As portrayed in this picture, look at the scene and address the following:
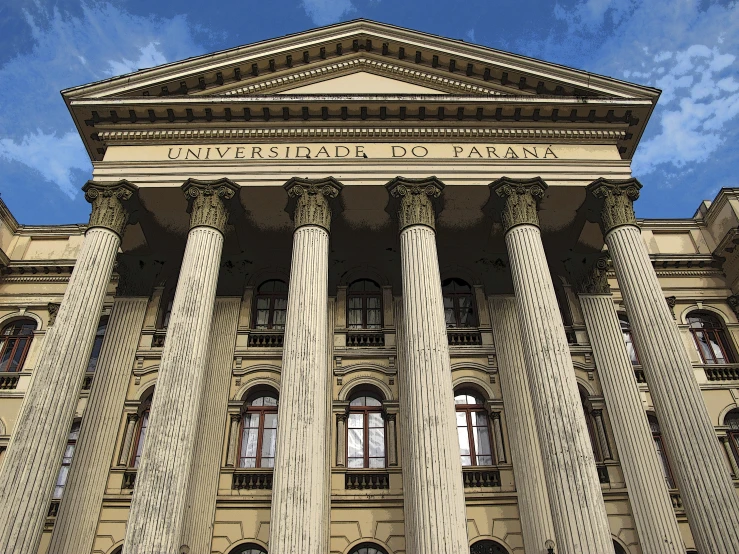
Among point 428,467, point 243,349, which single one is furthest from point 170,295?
point 428,467

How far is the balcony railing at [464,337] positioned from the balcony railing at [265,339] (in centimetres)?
512

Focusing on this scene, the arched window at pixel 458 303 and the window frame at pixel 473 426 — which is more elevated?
the arched window at pixel 458 303

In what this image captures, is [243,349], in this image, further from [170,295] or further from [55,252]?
[55,252]

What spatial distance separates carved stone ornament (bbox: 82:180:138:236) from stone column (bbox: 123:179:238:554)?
5.49ft

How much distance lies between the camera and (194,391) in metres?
15.2

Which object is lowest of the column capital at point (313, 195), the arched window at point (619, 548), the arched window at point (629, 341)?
the arched window at point (619, 548)

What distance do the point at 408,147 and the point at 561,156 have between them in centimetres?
444

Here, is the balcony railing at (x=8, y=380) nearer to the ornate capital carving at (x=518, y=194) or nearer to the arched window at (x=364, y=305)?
the arched window at (x=364, y=305)

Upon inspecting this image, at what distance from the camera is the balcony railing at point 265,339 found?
2011cm

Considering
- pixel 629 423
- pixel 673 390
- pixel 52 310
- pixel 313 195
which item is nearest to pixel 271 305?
pixel 313 195

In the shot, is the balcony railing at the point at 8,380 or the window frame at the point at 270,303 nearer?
the window frame at the point at 270,303

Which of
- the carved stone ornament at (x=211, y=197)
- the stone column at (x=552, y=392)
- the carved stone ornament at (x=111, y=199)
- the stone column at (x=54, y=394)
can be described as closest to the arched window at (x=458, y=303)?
the stone column at (x=552, y=392)

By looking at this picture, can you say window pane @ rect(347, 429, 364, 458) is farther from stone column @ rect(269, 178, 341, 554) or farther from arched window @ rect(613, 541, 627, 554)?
arched window @ rect(613, 541, 627, 554)

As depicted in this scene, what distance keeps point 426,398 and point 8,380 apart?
46.4 feet
